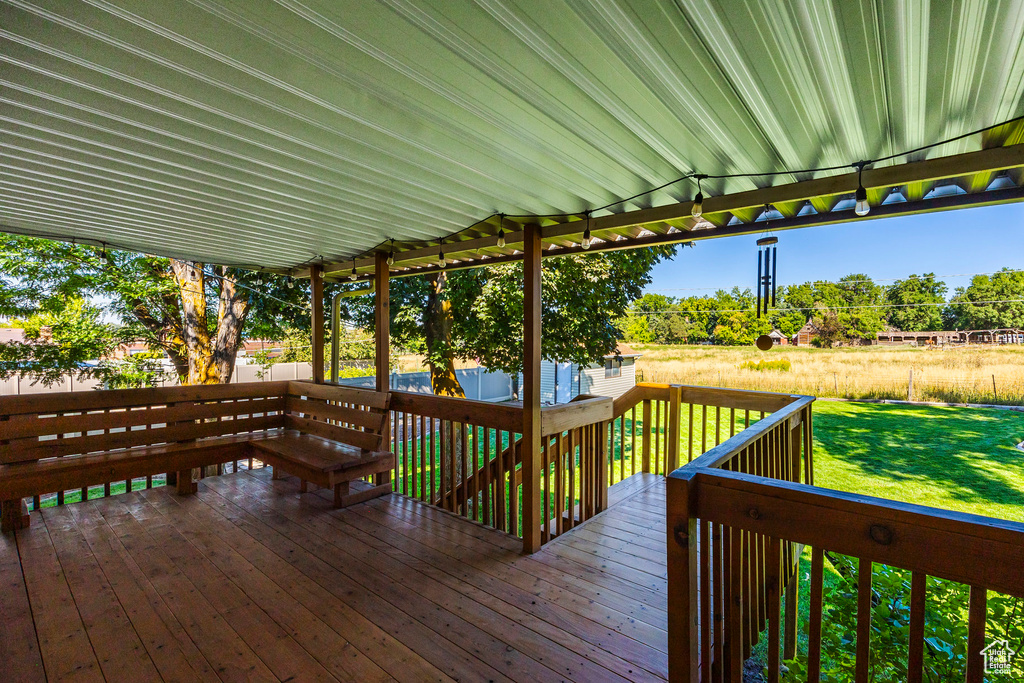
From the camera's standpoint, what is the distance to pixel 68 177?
229 centimetres

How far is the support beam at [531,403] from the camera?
2.84m

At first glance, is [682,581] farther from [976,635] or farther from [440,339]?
[440,339]

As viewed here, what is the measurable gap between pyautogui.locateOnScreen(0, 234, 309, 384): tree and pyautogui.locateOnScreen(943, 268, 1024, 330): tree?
10687mm

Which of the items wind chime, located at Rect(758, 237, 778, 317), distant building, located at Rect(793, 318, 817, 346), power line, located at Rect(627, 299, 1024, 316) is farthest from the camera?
distant building, located at Rect(793, 318, 817, 346)

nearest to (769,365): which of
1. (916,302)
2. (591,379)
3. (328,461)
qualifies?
(916,302)

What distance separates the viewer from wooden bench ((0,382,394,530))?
9.98 ft

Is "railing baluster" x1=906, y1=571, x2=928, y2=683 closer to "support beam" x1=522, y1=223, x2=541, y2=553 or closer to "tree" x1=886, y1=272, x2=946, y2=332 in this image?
"support beam" x1=522, y1=223, x2=541, y2=553

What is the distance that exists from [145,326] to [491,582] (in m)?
8.64

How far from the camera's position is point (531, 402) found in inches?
114

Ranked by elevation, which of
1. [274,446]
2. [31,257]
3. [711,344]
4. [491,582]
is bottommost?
[491,582]

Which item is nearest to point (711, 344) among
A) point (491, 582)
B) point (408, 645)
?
point (491, 582)

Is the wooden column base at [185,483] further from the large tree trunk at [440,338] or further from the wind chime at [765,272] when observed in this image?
the wind chime at [765,272]

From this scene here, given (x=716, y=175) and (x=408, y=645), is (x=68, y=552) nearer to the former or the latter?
(x=408, y=645)

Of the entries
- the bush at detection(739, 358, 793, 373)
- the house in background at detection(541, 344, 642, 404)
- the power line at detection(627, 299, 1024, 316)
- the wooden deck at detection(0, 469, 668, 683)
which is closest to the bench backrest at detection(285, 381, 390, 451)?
the wooden deck at detection(0, 469, 668, 683)
